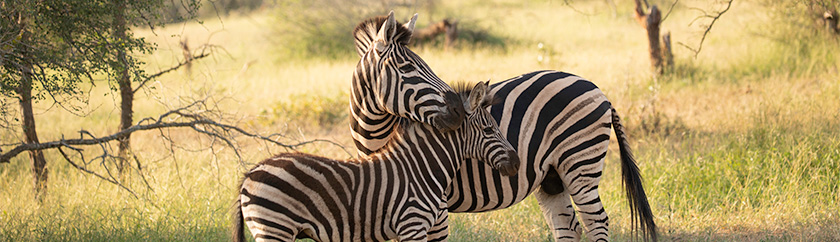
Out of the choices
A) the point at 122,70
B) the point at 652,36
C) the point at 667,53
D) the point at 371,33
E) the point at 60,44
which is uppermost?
the point at 60,44

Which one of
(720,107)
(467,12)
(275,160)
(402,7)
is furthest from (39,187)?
(467,12)

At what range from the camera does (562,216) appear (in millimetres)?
4324

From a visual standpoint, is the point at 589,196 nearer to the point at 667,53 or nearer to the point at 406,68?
the point at 406,68

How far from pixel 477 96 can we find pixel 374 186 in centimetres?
61

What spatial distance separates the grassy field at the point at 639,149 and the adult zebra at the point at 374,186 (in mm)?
1899

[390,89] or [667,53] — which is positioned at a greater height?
[667,53]

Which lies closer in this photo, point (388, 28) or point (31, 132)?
point (388, 28)

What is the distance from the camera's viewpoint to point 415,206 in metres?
3.05

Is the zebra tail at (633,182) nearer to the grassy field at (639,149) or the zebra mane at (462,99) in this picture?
the grassy field at (639,149)

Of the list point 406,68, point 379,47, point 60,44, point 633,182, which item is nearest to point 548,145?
point 633,182

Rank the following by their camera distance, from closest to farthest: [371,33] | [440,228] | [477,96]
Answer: [477,96], [440,228], [371,33]

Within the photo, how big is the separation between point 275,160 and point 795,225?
4.01 meters

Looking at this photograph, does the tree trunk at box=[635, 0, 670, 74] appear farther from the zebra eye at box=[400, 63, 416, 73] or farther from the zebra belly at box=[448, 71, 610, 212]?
the zebra eye at box=[400, 63, 416, 73]

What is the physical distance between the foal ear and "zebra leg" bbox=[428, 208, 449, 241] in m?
0.51
